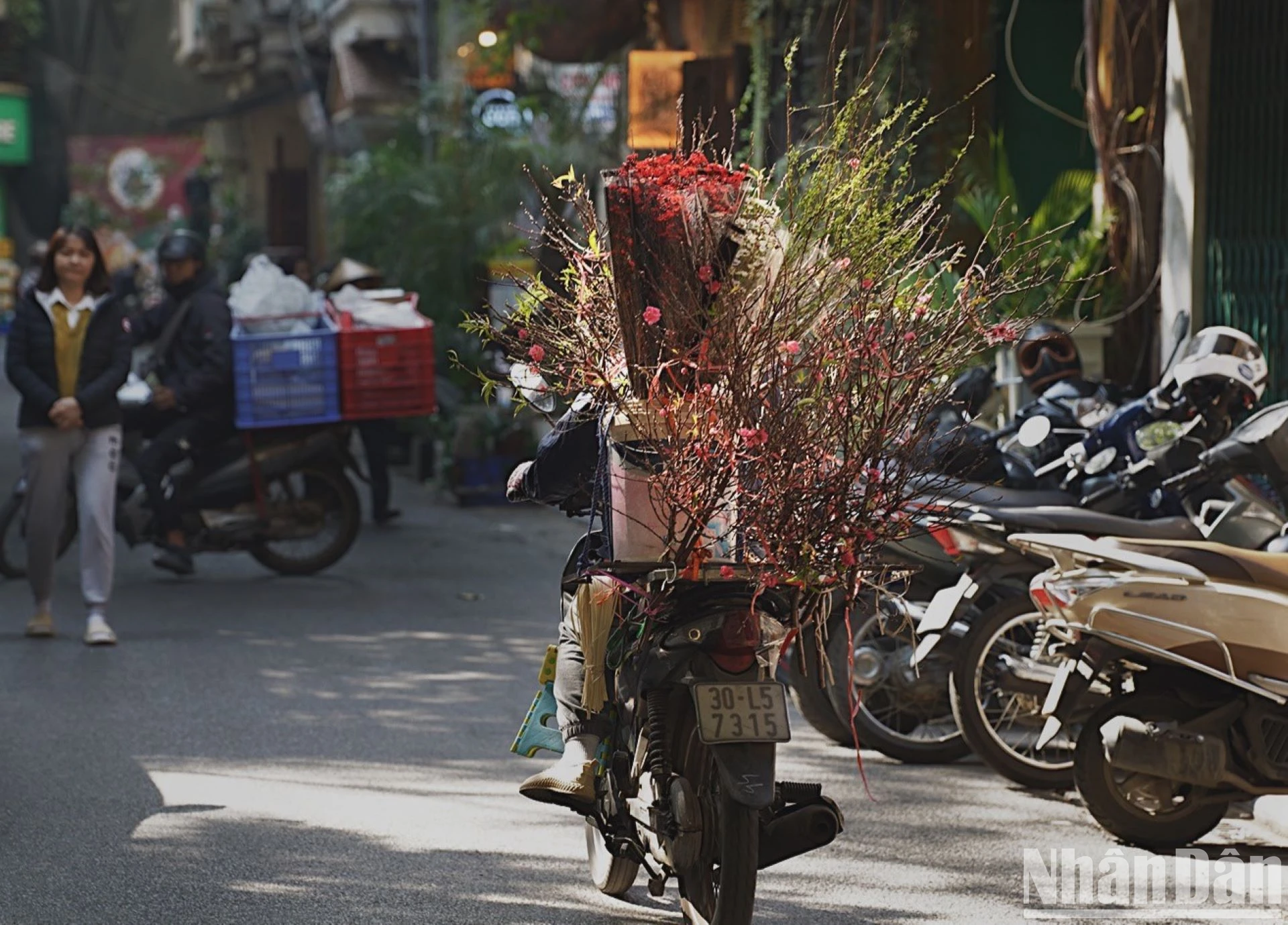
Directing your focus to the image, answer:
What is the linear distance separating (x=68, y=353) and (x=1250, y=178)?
6.09 meters

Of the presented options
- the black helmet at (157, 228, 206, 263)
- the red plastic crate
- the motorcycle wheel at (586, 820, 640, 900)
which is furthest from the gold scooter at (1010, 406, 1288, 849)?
the black helmet at (157, 228, 206, 263)

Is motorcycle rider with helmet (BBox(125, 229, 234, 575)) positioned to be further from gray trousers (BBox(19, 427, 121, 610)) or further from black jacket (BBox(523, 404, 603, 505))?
black jacket (BBox(523, 404, 603, 505))

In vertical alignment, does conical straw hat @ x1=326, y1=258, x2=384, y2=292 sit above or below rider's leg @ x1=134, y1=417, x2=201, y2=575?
above

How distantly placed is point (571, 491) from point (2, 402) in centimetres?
2408

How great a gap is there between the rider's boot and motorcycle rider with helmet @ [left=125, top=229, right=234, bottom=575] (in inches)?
275

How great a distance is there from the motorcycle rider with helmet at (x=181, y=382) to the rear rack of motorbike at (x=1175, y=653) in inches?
Answer: 279

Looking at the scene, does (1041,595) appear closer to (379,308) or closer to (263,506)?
(263,506)

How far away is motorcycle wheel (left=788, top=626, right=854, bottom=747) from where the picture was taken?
7.68 m

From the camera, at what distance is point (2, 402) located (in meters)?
27.8

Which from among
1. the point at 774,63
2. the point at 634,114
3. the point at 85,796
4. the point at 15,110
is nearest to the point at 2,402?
the point at 634,114

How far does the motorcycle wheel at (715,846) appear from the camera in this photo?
475 centimetres

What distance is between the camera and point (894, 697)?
7598 mm

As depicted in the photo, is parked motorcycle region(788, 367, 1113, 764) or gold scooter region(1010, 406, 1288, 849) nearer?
gold scooter region(1010, 406, 1288, 849)

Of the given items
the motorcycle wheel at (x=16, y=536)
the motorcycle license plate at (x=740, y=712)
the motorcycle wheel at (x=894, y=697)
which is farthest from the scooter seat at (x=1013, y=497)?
the motorcycle wheel at (x=16, y=536)
